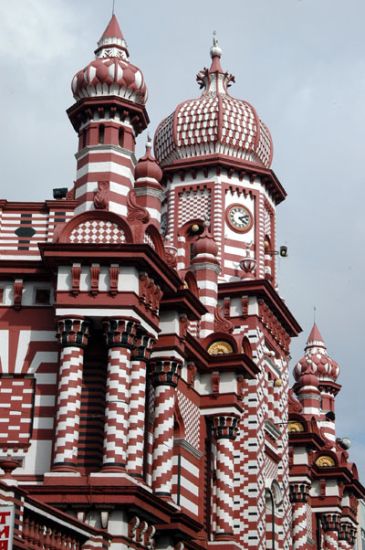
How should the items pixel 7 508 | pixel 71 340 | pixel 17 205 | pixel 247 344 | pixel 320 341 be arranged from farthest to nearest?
pixel 320 341 → pixel 247 344 → pixel 17 205 → pixel 71 340 → pixel 7 508

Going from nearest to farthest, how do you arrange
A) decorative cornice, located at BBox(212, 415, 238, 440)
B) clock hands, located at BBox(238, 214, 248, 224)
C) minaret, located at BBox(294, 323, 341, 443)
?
decorative cornice, located at BBox(212, 415, 238, 440) → clock hands, located at BBox(238, 214, 248, 224) → minaret, located at BBox(294, 323, 341, 443)

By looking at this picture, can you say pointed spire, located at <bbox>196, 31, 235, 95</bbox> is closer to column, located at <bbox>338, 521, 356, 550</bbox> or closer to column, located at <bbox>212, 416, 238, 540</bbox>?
column, located at <bbox>212, 416, 238, 540</bbox>

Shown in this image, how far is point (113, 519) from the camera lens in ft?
101

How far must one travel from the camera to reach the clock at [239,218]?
165 ft

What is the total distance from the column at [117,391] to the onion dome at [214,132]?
768 inches

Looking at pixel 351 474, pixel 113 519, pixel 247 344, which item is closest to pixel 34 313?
pixel 113 519

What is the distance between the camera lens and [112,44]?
130 feet

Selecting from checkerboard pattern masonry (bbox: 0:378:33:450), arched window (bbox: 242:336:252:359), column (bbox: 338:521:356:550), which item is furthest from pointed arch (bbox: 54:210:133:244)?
column (bbox: 338:521:356:550)

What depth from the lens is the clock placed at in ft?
165

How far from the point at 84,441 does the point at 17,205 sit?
8944 mm

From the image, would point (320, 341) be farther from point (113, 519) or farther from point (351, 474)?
point (113, 519)

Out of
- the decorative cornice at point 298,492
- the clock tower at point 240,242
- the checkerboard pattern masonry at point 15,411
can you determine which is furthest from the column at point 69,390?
the decorative cornice at point 298,492

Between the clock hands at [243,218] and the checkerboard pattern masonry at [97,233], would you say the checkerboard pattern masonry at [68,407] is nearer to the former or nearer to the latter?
the checkerboard pattern masonry at [97,233]

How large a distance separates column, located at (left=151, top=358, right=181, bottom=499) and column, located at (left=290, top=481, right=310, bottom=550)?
1984 cm
